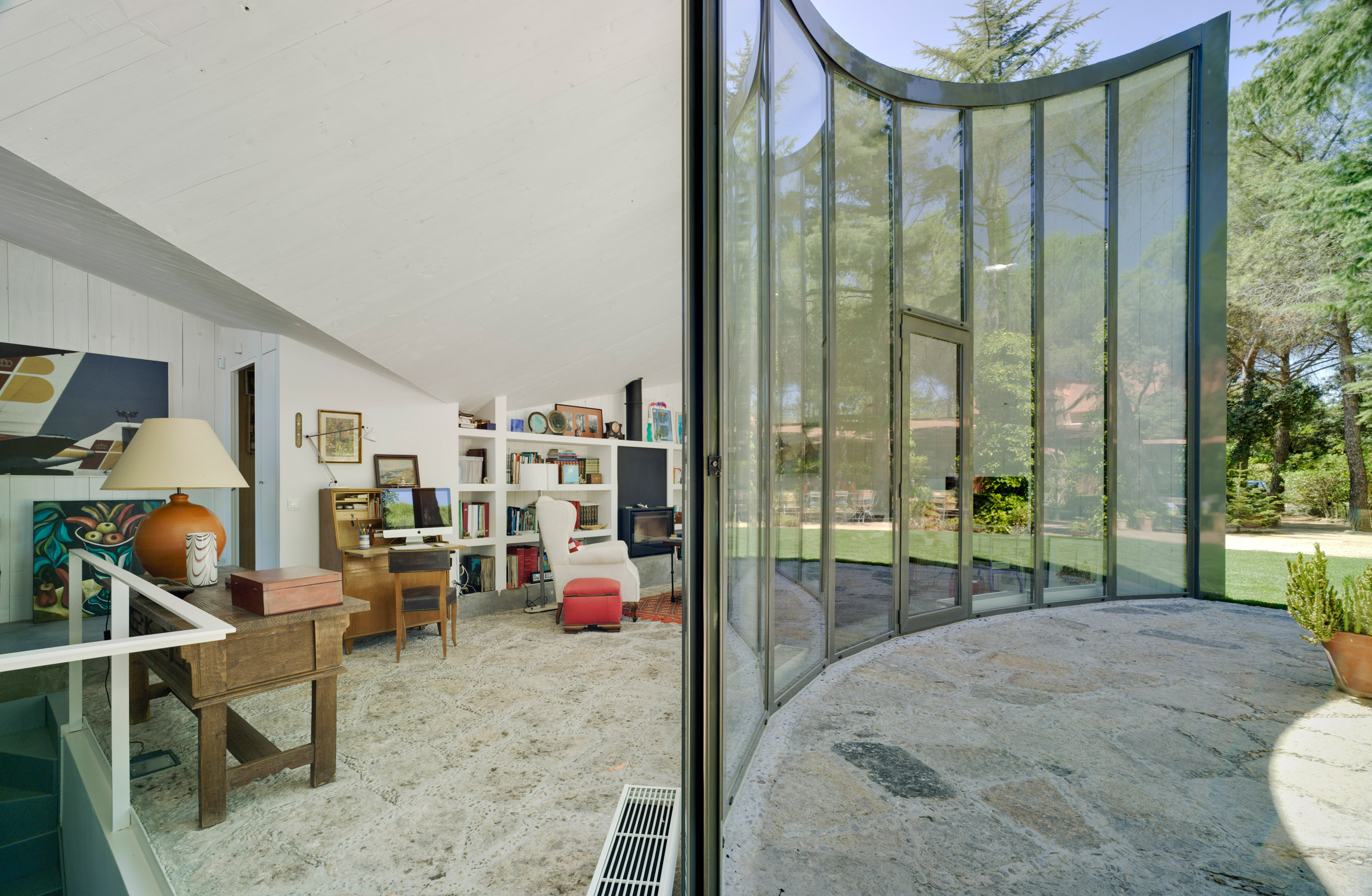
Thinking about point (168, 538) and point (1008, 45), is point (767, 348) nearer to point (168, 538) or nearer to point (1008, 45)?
point (168, 538)

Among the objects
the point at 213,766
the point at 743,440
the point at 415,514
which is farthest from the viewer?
the point at 415,514

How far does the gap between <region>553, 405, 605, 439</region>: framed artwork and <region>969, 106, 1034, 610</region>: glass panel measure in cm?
383

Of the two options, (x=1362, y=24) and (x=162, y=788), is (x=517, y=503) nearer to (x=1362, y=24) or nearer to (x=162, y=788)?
(x=162, y=788)

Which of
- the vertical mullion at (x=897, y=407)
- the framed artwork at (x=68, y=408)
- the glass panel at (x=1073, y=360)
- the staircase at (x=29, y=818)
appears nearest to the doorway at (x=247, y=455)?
the framed artwork at (x=68, y=408)

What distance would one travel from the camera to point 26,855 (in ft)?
9.42

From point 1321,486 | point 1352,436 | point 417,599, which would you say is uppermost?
point 1352,436

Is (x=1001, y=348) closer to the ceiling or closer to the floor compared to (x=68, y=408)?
closer to the ceiling

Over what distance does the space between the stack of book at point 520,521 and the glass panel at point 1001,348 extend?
3.86 meters

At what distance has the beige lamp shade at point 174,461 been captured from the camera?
241cm

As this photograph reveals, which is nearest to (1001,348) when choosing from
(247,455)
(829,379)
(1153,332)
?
(1153,332)

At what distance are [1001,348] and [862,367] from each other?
4.57 feet

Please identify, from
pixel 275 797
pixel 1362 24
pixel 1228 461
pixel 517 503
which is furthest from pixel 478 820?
pixel 517 503

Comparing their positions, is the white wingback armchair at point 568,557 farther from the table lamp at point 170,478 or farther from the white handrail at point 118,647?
the white handrail at point 118,647

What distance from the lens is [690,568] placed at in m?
1.44
